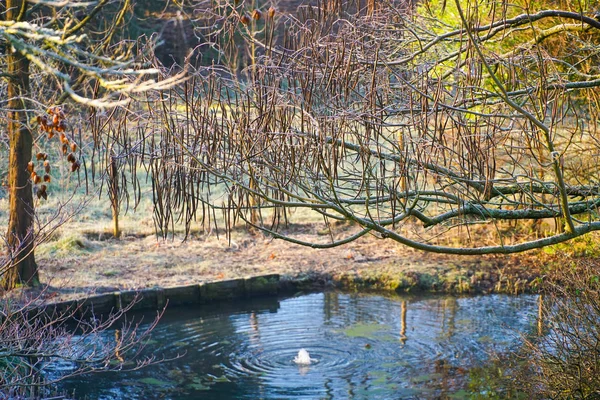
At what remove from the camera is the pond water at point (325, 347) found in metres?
7.85

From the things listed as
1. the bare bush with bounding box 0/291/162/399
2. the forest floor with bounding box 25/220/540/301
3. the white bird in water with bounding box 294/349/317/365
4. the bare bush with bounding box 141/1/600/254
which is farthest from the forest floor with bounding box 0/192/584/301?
the bare bush with bounding box 141/1/600/254

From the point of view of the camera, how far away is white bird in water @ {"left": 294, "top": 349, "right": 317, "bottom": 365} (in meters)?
8.45

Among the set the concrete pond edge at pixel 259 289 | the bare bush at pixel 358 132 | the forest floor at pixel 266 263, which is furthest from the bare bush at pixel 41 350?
the bare bush at pixel 358 132

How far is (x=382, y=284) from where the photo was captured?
11.7m

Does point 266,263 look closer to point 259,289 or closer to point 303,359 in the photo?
point 259,289

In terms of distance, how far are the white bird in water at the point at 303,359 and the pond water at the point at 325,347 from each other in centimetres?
7

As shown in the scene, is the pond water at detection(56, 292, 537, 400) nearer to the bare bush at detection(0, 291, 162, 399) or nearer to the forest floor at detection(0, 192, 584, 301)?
the bare bush at detection(0, 291, 162, 399)

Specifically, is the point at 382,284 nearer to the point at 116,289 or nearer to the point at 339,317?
the point at 339,317

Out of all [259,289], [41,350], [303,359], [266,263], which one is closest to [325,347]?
[303,359]

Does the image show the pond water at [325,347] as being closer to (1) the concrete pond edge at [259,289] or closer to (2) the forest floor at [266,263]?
(1) the concrete pond edge at [259,289]

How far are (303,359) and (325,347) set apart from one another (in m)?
0.60

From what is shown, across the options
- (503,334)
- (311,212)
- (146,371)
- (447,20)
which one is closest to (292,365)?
(146,371)

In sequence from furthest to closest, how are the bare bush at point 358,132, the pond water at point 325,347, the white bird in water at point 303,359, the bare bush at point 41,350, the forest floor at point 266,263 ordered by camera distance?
the forest floor at point 266,263 < the white bird in water at point 303,359 < the pond water at point 325,347 < the bare bush at point 41,350 < the bare bush at point 358,132

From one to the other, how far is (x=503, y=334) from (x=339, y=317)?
6.84 feet
